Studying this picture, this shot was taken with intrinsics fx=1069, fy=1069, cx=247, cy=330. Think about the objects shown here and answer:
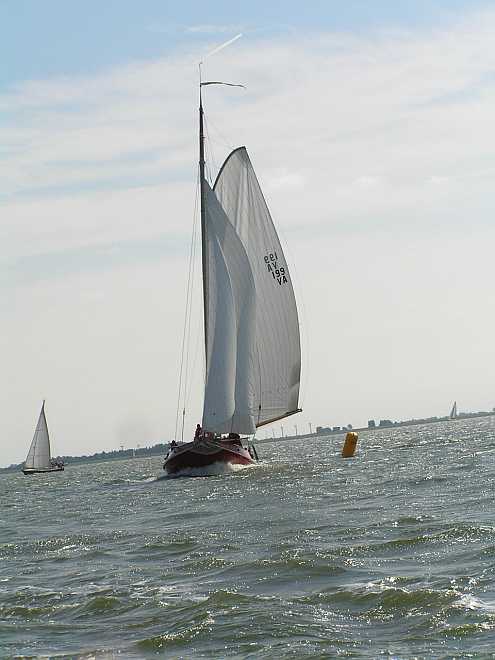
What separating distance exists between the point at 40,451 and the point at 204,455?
57.6m

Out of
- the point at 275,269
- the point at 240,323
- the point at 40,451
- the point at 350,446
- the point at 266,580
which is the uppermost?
the point at 275,269

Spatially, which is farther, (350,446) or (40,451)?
(40,451)

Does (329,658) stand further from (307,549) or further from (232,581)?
(307,549)

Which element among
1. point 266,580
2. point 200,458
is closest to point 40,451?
point 200,458

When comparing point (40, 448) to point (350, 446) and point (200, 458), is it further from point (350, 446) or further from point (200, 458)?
point (200, 458)

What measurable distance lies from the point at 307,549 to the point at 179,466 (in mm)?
28114

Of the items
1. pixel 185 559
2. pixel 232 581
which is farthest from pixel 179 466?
pixel 232 581

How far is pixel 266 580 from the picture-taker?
48.4ft

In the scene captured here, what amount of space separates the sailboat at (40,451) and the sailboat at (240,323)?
48017mm

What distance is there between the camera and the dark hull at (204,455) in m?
43.4

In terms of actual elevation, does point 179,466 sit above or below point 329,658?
above

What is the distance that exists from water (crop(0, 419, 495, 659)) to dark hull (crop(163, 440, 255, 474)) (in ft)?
50.1

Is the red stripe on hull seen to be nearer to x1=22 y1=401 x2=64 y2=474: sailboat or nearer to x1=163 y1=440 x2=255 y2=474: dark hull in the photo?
x1=163 y1=440 x2=255 y2=474: dark hull

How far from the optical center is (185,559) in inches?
695
